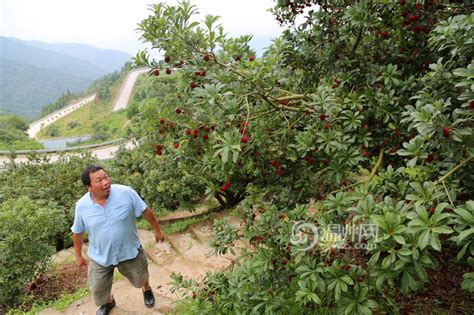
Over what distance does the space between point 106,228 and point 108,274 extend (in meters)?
0.45

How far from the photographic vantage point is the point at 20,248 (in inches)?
145

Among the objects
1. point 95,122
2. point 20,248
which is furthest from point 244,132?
point 95,122

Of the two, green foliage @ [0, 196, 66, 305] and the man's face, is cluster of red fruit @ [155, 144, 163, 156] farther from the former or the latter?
green foliage @ [0, 196, 66, 305]

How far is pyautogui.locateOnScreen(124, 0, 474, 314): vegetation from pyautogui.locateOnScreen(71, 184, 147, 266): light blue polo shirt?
1.99ft

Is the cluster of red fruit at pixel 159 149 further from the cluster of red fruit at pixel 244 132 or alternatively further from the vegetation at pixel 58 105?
the vegetation at pixel 58 105

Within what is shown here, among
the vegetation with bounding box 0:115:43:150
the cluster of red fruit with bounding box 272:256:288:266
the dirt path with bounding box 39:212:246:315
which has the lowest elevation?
the vegetation with bounding box 0:115:43:150

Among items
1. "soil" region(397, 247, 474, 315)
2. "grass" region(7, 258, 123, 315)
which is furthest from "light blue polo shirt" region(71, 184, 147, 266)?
"soil" region(397, 247, 474, 315)

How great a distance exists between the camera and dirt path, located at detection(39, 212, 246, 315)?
10.8 feet

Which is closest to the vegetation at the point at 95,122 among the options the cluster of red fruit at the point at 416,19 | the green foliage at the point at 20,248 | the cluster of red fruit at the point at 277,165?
the green foliage at the point at 20,248

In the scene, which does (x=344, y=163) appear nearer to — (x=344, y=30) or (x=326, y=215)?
(x=326, y=215)

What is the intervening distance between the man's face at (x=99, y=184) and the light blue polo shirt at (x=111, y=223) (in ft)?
0.26

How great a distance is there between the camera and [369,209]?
141cm

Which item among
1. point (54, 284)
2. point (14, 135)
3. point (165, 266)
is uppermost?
point (165, 266)

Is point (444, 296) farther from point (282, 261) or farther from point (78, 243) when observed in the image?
point (78, 243)
